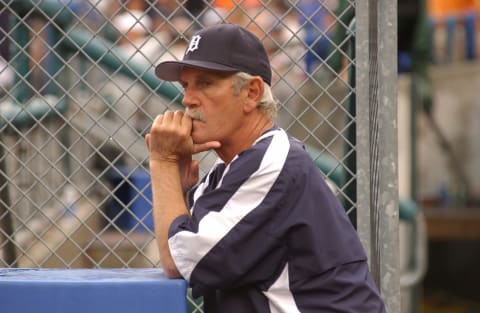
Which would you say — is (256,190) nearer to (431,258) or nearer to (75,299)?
(75,299)

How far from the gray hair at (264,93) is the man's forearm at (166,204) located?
0.28 metres

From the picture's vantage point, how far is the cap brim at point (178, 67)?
2363mm

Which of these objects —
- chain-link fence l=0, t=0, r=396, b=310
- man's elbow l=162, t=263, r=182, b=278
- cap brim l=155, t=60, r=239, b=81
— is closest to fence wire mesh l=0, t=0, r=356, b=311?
chain-link fence l=0, t=0, r=396, b=310

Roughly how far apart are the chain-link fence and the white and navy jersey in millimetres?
689

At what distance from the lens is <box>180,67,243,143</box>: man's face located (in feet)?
7.92

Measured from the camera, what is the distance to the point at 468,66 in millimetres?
10438

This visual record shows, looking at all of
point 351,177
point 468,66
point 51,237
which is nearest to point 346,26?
point 351,177

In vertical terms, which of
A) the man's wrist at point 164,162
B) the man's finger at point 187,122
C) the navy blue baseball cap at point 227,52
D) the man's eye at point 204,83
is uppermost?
the navy blue baseball cap at point 227,52

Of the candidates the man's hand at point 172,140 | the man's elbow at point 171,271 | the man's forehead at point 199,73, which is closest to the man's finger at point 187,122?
the man's hand at point 172,140

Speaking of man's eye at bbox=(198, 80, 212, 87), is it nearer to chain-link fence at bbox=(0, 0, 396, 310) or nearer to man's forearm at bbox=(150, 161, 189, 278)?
man's forearm at bbox=(150, 161, 189, 278)

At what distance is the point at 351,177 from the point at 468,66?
7704mm

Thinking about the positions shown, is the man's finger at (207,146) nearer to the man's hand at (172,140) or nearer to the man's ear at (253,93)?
the man's hand at (172,140)

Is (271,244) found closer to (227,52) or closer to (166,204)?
(166,204)

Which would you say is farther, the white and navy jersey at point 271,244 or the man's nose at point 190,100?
the man's nose at point 190,100
